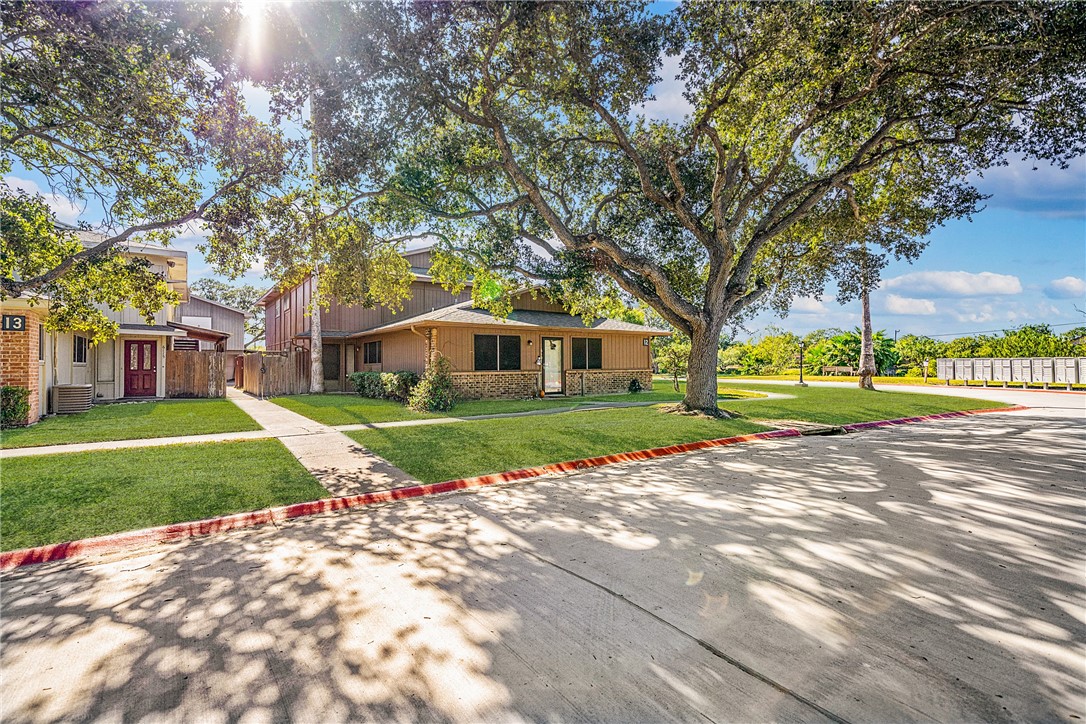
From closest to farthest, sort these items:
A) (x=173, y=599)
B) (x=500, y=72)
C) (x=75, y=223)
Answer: (x=173, y=599) < (x=75, y=223) < (x=500, y=72)

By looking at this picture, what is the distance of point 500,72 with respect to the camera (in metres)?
9.37

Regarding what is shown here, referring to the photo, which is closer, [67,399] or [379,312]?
[67,399]

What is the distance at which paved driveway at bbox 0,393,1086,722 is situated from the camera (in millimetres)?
2197

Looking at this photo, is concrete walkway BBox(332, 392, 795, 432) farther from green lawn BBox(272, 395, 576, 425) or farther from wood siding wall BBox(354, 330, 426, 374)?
wood siding wall BBox(354, 330, 426, 374)

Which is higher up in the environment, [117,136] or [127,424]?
[117,136]

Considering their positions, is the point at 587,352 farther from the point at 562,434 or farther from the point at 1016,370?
the point at 1016,370

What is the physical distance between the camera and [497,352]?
56.4ft

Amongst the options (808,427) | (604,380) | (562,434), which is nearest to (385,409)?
(562,434)

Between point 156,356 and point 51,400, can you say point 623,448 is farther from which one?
point 156,356

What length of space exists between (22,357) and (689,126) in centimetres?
1602

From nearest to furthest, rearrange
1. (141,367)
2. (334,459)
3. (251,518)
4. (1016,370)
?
(251,518) → (334,459) → (141,367) → (1016,370)

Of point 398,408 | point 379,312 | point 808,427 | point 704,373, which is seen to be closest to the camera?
point 808,427

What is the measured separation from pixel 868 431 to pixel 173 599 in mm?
12261

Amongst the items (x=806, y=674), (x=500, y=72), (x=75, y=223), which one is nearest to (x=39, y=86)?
(x=75, y=223)
